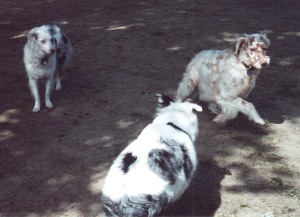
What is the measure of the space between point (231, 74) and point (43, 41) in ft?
9.40

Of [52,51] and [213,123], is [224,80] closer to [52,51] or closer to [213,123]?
[213,123]

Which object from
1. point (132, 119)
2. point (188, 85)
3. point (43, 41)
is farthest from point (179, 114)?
point (43, 41)

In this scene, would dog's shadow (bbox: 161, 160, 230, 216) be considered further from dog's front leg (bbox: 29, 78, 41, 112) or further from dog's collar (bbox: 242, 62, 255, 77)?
dog's front leg (bbox: 29, 78, 41, 112)

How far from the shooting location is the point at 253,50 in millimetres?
5586

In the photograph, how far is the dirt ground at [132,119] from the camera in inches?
184

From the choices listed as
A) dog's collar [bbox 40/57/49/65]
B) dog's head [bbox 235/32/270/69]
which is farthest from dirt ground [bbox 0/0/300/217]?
dog's head [bbox 235/32/270/69]

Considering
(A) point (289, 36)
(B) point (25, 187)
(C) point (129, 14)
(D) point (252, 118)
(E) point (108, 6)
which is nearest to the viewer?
(B) point (25, 187)

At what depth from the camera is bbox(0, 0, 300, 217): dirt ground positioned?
4.66 meters

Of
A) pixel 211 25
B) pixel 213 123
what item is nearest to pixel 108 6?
pixel 211 25

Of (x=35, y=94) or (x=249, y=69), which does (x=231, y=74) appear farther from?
(x=35, y=94)

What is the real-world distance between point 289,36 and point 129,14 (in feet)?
14.0

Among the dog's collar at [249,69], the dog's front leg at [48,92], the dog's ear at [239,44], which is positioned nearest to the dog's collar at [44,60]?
the dog's front leg at [48,92]

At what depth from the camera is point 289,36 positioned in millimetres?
9422

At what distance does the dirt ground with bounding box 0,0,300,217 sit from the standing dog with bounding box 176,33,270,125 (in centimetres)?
30
